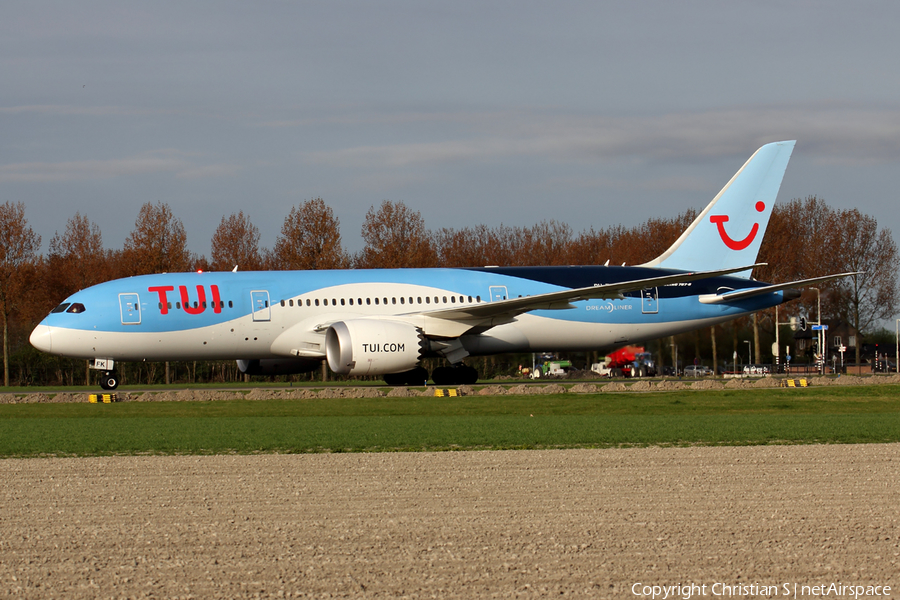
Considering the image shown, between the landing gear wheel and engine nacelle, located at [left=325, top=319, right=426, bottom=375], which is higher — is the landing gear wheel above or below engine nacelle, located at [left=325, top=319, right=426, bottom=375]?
below

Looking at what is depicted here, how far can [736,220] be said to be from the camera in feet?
97.5

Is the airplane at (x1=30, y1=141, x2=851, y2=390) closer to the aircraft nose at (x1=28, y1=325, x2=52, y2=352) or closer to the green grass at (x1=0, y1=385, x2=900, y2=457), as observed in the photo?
the aircraft nose at (x1=28, y1=325, x2=52, y2=352)

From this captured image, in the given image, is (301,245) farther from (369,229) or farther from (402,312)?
(402,312)

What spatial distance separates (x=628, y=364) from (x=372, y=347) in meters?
23.3

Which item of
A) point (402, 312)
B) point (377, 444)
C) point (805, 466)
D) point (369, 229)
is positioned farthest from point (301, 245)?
point (805, 466)

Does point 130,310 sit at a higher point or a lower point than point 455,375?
higher

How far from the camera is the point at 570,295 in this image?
2328 cm

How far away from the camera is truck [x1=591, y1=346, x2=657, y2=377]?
3628 centimetres

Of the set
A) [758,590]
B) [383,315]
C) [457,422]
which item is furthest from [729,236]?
[758,590]

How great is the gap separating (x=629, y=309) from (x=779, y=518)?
2041 centimetres

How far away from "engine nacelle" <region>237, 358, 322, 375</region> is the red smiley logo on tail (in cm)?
1303

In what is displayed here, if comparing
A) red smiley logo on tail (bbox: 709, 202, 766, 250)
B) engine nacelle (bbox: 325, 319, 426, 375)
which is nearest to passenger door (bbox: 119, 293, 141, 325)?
engine nacelle (bbox: 325, 319, 426, 375)

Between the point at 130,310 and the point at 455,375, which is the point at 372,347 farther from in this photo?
the point at 130,310

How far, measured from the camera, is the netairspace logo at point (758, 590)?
4848 millimetres
